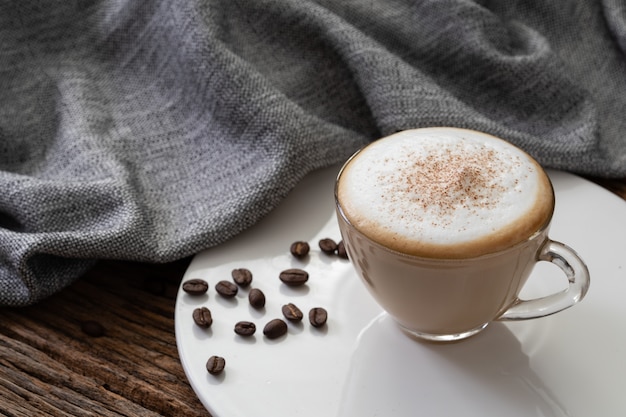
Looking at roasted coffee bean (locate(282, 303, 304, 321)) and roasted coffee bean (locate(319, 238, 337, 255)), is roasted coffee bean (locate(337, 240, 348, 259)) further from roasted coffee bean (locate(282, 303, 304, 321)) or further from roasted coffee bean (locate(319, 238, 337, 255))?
roasted coffee bean (locate(282, 303, 304, 321))

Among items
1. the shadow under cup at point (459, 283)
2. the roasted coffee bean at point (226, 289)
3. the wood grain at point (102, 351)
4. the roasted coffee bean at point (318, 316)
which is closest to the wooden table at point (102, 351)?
the wood grain at point (102, 351)

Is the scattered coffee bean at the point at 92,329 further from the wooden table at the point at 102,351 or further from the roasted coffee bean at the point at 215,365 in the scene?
the roasted coffee bean at the point at 215,365

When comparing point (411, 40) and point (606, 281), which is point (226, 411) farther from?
point (411, 40)

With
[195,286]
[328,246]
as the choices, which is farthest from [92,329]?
[328,246]

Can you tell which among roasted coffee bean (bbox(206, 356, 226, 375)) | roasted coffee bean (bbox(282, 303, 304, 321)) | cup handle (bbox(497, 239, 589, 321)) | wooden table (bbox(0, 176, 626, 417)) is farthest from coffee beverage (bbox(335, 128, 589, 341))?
wooden table (bbox(0, 176, 626, 417))

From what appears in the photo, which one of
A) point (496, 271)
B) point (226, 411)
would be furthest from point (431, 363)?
point (226, 411)
